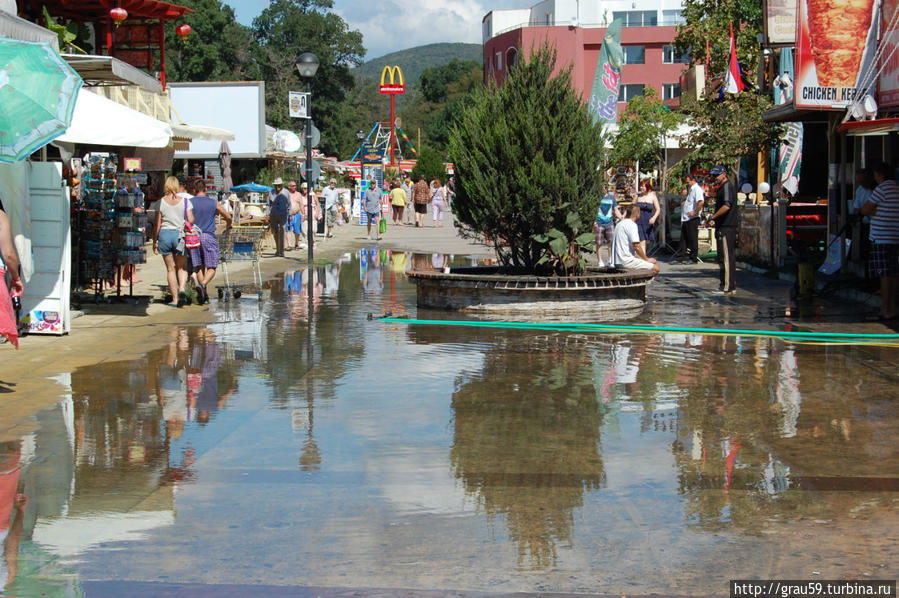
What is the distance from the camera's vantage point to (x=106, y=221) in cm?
1369

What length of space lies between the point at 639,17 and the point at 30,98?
3648 inches

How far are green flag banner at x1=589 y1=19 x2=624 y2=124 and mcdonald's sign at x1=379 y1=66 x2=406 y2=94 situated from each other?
167 feet

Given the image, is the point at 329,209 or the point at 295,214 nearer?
the point at 295,214

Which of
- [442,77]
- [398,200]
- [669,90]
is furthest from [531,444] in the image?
[442,77]

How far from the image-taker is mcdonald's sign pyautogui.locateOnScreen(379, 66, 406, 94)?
7238cm

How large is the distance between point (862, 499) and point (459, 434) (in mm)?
2747

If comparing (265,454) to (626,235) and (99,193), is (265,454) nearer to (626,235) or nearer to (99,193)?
(99,193)

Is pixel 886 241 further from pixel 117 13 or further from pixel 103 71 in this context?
pixel 117 13

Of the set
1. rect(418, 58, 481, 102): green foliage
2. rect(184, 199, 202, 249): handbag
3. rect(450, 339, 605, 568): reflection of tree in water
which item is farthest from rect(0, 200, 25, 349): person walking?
rect(418, 58, 481, 102): green foliage

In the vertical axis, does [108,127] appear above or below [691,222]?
above

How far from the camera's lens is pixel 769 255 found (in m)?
19.7

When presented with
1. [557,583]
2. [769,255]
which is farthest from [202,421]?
[769,255]

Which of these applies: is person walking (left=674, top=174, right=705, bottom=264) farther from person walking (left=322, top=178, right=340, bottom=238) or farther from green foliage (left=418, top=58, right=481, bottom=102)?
green foliage (left=418, top=58, right=481, bottom=102)

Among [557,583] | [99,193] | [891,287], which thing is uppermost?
[99,193]
